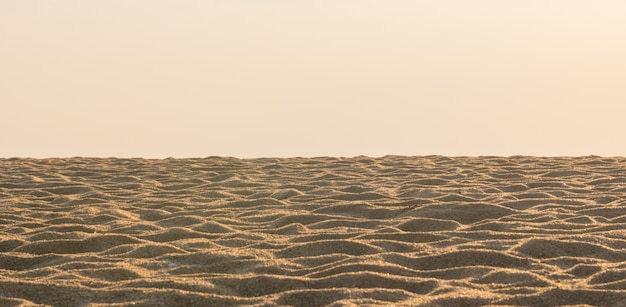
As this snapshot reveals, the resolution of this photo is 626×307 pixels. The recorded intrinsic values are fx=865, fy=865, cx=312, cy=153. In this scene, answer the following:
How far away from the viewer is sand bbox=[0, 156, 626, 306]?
298 centimetres

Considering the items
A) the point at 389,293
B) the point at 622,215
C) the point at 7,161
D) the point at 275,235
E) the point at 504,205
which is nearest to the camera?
the point at 389,293

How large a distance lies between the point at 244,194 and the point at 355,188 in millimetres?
722

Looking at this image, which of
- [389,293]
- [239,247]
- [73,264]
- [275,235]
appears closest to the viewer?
[389,293]

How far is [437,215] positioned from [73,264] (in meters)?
1.90

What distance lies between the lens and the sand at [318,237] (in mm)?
2984

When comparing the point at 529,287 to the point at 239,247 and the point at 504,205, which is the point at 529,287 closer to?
the point at 239,247

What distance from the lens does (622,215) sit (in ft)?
14.6

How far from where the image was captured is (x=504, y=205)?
4.82 meters

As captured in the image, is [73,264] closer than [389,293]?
No

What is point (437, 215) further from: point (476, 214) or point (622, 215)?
point (622, 215)

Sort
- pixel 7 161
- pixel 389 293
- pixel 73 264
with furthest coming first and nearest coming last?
pixel 7 161, pixel 73 264, pixel 389 293

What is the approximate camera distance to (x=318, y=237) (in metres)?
3.94

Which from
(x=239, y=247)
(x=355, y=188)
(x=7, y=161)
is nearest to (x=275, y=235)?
(x=239, y=247)

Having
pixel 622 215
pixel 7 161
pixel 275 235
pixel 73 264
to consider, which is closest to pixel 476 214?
pixel 622 215
